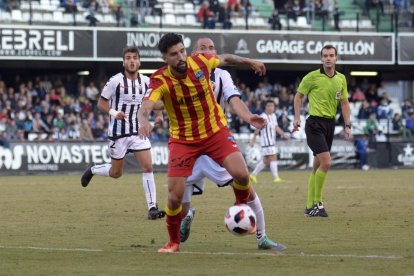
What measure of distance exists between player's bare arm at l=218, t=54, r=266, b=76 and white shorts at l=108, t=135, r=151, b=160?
5.52 m

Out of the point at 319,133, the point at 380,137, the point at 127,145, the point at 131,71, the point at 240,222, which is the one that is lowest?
the point at 240,222

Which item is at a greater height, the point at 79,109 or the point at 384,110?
the point at 79,109

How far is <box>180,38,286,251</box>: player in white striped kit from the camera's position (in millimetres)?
11039

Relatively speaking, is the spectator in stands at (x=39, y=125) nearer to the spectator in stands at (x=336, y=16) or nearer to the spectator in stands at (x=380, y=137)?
the spectator in stands at (x=380, y=137)

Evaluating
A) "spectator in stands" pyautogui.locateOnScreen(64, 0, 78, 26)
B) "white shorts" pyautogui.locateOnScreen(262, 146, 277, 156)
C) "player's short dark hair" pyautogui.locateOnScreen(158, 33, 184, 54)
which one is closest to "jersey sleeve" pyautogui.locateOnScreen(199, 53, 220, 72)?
"player's short dark hair" pyautogui.locateOnScreen(158, 33, 184, 54)

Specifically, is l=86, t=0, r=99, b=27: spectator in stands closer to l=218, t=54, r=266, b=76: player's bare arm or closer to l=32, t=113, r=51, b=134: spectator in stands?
l=32, t=113, r=51, b=134: spectator in stands

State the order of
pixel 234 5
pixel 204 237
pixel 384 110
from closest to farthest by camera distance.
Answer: pixel 204 237
pixel 234 5
pixel 384 110

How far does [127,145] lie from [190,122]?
5692 millimetres

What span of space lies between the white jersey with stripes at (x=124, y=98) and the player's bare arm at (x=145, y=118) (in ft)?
18.2

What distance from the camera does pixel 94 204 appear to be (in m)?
18.8

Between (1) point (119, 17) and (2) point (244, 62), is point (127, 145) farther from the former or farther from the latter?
(1) point (119, 17)

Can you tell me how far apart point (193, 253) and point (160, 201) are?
908cm

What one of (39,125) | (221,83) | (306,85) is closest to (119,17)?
(39,125)

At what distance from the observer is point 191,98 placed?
10648 millimetres
